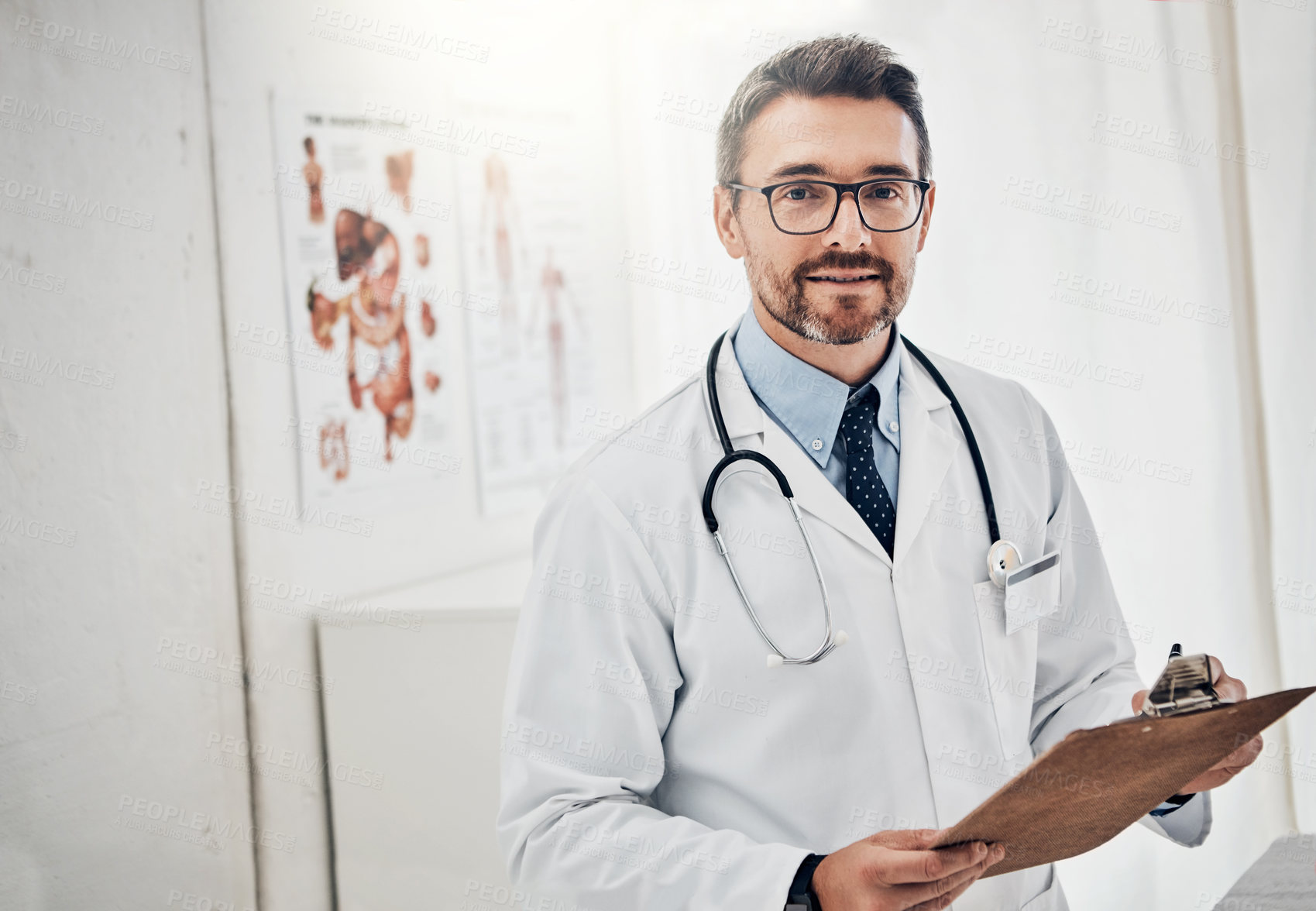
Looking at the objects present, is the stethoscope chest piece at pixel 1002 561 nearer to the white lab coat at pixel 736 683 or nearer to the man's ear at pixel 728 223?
the white lab coat at pixel 736 683

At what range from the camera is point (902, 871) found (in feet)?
2.73

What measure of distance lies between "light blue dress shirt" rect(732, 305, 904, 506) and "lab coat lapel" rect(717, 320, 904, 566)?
17mm

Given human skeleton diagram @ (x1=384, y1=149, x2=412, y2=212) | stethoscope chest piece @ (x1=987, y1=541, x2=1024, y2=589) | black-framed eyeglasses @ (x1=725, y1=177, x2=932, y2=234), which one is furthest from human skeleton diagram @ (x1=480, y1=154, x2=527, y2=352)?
stethoscope chest piece @ (x1=987, y1=541, x2=1024, y2=589)

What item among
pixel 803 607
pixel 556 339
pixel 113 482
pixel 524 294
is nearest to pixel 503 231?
pixel 524 294

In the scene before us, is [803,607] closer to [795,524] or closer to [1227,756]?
[795,524]

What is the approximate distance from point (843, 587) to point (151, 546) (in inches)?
44.6

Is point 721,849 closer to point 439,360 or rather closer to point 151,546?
point 151,546

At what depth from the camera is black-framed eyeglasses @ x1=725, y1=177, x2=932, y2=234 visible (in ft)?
3.91

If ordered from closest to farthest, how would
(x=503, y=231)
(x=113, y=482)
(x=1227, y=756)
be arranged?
(x=1227, y=756) → (x=113, y=482) → (x=503, y=231)

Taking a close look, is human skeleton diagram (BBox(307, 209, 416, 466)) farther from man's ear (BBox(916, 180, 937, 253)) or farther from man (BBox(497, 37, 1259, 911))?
man's ear (BBox(916, 180, 937, 253))

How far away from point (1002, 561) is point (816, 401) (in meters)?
0.29

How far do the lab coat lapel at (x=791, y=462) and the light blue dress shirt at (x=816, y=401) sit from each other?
2 cm

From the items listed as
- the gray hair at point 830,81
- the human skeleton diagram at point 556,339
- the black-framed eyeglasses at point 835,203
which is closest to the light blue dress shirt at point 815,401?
the black-framed eyeglasses at point 835,203

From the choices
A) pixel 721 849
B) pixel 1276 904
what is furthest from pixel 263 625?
pixel 1276 904
